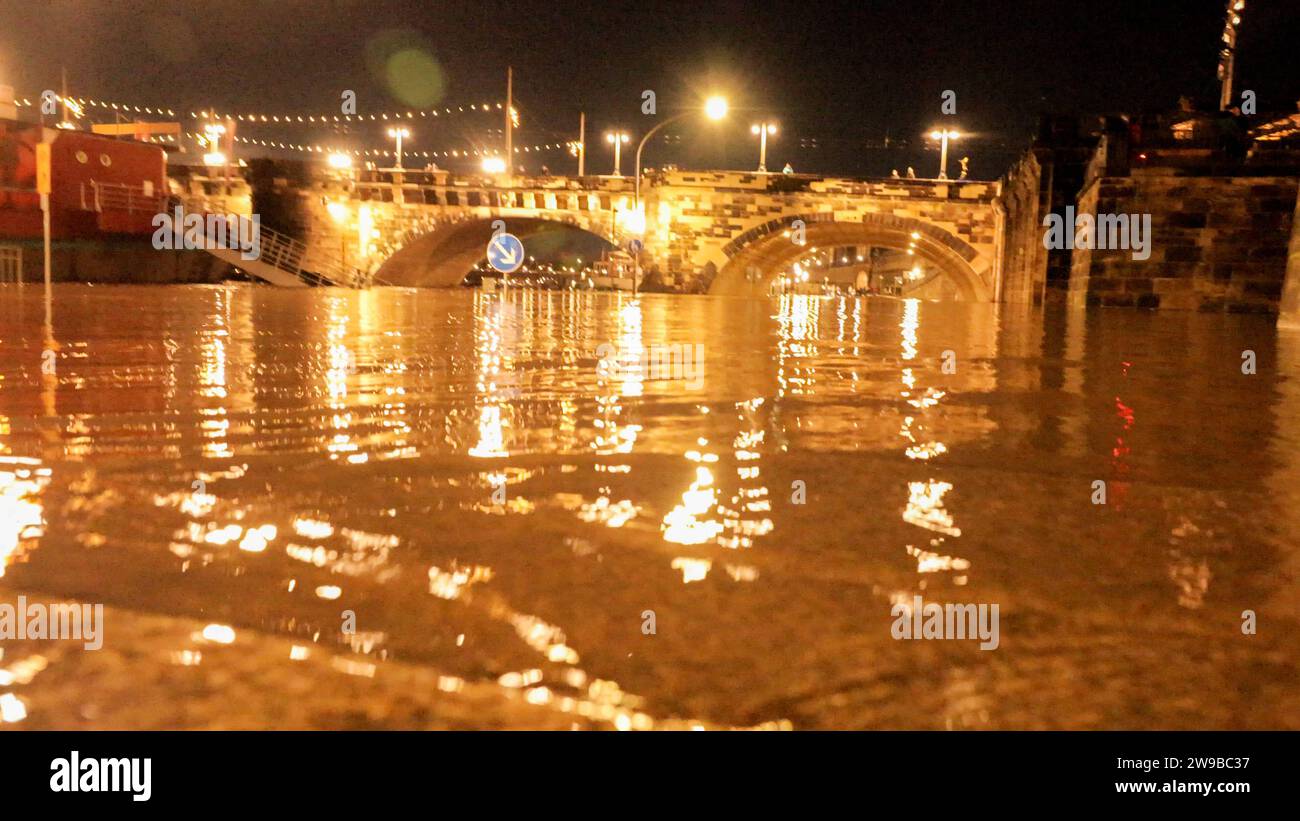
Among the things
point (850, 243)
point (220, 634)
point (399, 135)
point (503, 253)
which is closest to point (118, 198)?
point (503, 253)

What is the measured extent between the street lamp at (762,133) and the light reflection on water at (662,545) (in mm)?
36598

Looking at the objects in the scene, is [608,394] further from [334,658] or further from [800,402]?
[334,658]

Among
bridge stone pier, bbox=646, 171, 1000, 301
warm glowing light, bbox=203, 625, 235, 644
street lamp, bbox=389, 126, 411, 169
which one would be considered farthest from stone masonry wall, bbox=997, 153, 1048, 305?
street lamp, bbox=389, 126, 411, 169

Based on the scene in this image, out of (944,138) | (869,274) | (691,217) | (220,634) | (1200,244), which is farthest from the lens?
(869,274)

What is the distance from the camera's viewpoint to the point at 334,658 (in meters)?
1.19

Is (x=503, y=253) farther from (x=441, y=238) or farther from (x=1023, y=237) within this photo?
(x=441, y=238)

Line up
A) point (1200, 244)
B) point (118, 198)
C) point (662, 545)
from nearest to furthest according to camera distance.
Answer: point (662, 545)
point (1200, 244)
point (118, 198)

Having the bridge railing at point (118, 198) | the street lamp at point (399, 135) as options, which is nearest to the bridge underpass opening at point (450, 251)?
the street lamp at point (399, 135)

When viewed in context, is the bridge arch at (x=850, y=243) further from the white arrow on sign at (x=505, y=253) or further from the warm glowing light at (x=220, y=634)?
the warm glowing light at (x=220, y=634)

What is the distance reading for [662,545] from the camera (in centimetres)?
173

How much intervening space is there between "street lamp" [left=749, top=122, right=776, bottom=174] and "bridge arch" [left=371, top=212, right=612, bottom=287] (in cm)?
806

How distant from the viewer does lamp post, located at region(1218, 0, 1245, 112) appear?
1599cm

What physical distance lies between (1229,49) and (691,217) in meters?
17.8
